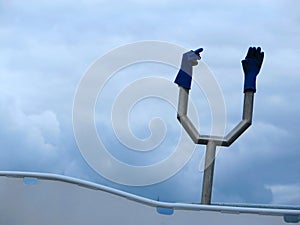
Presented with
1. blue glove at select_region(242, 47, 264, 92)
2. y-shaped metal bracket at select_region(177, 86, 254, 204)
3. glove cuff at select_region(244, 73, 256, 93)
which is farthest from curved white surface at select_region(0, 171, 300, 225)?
blue glove at select_region(242, 47, 264, 92)

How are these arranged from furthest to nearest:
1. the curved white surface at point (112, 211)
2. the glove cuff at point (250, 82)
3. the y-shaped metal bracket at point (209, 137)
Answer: the glove cuff at point (250, 82) < the y-shaped metal bracket at point (209, 137) < the curved white surface at point (112, 211)

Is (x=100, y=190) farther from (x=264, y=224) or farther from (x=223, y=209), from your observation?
(x=264, y=224)

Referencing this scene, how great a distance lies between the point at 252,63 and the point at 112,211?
2998mm

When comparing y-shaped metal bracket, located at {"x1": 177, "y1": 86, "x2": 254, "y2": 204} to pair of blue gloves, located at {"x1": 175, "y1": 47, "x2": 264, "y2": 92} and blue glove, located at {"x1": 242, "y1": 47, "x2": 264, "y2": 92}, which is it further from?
blue glove, located at {"x1": 242, "y1": 47, "x2": 264, "y2": 92}

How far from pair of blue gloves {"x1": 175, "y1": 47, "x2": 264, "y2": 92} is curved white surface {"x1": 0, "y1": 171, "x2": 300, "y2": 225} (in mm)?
2187

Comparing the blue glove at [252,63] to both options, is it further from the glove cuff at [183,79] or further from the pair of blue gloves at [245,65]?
the glove cuff at [183,79]

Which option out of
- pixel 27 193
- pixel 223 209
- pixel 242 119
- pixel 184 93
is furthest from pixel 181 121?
pixel 27 193

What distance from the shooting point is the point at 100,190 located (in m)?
4.22

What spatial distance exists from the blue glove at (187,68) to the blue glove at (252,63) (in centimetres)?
62

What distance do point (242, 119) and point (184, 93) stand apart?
79cm

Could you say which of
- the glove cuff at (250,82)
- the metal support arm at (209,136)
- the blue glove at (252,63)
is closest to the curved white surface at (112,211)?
the metal support arm at (209,136)

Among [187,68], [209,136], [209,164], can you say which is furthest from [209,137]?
[187,68]

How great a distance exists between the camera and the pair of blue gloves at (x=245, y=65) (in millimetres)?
6098

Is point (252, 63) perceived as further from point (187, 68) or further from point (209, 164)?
point (209, 164)
